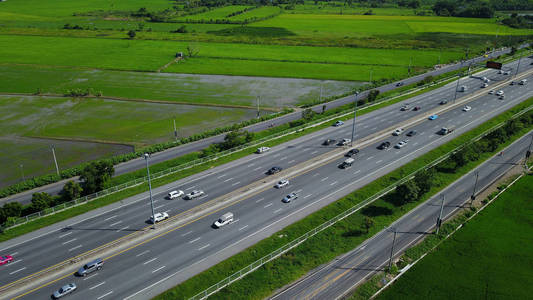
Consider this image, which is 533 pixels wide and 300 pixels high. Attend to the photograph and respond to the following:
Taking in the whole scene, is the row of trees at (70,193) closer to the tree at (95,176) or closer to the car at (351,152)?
the tree at (95,176)

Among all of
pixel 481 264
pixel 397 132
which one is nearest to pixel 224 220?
pixel 481 264

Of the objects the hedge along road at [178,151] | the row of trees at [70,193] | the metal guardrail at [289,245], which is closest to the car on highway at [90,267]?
the metal guardrail at [289,245]

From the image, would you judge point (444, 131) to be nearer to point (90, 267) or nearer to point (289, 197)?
point (289, 197)

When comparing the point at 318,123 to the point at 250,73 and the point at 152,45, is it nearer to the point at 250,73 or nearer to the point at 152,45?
the point at 250,73

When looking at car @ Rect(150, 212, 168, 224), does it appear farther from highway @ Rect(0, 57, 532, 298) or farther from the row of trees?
the row of trees

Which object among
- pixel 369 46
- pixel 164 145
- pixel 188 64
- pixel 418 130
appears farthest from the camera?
pixel 369 46

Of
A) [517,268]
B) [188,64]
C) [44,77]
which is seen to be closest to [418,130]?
[517,268]

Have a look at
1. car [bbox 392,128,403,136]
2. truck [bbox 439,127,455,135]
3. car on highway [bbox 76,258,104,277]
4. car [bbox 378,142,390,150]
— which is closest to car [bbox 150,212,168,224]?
car on highway [bbox 76,258,104,277]
